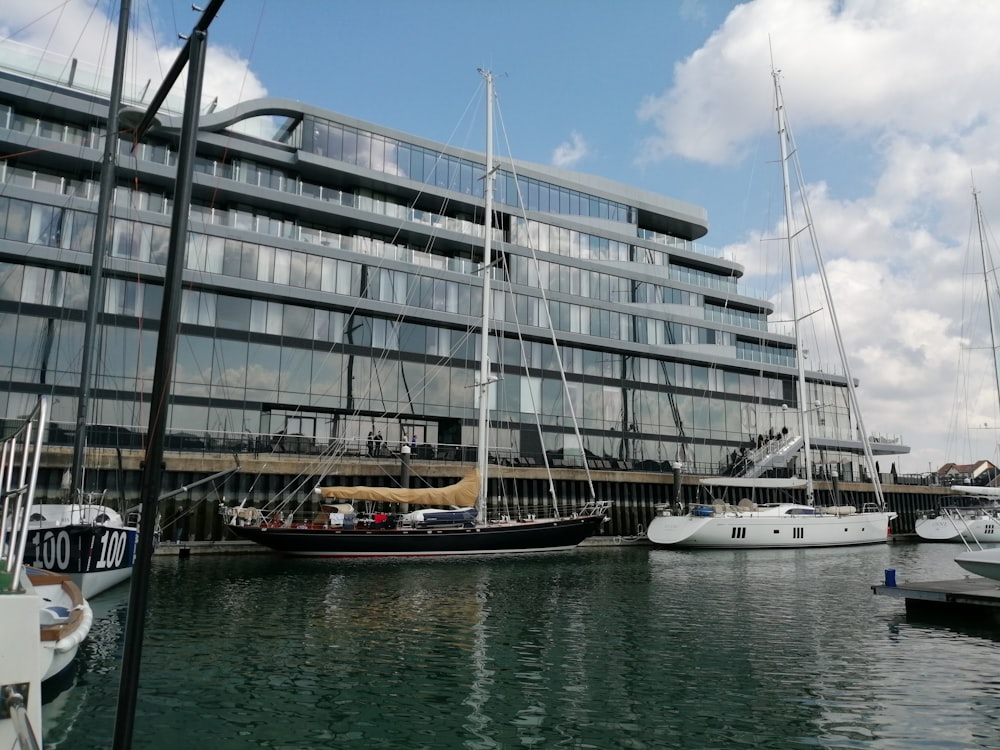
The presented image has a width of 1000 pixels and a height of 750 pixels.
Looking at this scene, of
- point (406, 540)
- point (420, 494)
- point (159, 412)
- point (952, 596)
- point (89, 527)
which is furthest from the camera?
point (420, 494)

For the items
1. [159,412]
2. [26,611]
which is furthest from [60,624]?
[159,412]

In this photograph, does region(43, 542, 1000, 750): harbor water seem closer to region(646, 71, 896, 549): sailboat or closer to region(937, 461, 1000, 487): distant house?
region(646, 71, 896, 549): sailboat

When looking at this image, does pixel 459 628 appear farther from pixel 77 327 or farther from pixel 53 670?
pixel 77 327

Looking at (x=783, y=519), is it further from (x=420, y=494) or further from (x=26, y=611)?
(x=26, y=611)

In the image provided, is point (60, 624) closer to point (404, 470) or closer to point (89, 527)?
point (89, 527)

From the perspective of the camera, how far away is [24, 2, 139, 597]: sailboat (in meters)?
18.9

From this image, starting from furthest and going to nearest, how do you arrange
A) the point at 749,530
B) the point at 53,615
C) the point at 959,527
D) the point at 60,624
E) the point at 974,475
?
the point at 974,475 < the point at 959,527 < the point at 749,530 < the point at 53,615 < the point at 60,624

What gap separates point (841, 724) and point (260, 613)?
45.0 ft

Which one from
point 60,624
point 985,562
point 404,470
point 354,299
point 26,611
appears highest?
point 354,299

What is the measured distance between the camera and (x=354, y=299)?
45.6m

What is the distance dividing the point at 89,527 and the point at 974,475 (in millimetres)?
126920

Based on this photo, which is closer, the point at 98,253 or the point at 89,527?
the point at 89,527

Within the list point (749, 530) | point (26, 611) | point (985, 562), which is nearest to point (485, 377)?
point (749, 530)

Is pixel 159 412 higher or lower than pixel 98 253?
lower
